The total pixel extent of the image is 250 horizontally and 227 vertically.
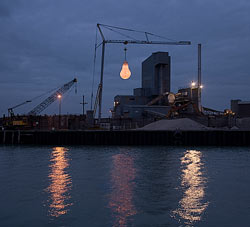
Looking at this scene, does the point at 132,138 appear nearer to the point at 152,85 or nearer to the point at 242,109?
the point at 242,109

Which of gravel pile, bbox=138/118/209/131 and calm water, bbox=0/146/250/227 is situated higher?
gravel pile, bbox=138/118/209/131

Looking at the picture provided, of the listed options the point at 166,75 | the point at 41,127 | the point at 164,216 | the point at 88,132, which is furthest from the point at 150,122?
the point at 164,216

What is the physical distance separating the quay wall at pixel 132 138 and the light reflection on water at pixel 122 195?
94.8 feet

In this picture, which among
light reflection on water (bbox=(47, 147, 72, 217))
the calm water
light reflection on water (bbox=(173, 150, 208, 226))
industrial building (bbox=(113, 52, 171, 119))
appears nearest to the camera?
the calm water

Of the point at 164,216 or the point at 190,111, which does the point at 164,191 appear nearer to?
the point at 164,216

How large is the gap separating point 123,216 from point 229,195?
6.61m

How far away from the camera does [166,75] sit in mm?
98812

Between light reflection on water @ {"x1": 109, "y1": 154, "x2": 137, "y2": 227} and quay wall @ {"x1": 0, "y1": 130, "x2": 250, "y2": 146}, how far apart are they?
2889cm

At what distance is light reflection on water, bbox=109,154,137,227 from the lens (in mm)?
11375

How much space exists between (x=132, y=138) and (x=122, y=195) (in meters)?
37.5

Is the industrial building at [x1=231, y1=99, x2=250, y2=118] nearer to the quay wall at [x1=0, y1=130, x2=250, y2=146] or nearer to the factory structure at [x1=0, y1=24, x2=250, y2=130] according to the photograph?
the factory structure at [x1=0, y1=24, x2=250, y2=130]

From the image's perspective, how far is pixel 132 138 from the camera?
5184 centimetres

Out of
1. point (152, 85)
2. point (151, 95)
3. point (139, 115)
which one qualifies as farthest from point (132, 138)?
point (152, 85)

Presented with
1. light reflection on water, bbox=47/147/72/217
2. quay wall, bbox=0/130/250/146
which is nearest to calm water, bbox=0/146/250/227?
light reflection on water, bbox=47/147/72/217
